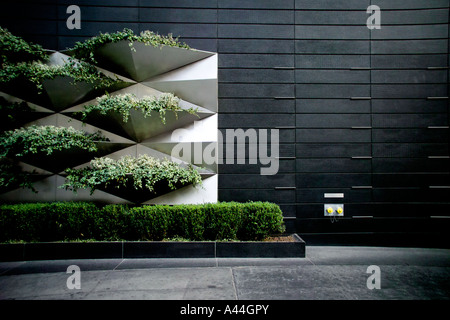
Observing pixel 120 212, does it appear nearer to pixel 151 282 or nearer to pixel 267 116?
pixel 151 282

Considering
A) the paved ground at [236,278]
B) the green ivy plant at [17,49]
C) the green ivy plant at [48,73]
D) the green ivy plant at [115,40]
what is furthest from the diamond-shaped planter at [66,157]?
the green ivy plant at [17,49]

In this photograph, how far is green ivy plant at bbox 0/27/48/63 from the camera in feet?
19.0

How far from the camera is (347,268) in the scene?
15.7 feet

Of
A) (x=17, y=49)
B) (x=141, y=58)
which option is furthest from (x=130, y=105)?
(x=17, y=49)

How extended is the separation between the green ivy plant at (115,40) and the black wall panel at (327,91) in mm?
625

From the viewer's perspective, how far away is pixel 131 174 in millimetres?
5414

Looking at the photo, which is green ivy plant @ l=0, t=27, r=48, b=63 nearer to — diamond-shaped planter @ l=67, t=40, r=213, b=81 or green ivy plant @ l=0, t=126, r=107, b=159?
diamond-shaped planter @ l=67, t=40, r=213, b=81

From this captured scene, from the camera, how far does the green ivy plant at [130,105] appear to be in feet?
18.0

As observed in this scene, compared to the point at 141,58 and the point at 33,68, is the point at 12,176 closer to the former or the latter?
the point at 33,68

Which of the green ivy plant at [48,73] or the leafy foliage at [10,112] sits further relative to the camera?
the leafy foliage at [10,112]

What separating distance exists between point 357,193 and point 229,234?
11.4 feet

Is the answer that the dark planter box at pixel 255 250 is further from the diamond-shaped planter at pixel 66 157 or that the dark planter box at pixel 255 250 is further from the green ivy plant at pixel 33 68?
the green ivy plant at pixel 33 68

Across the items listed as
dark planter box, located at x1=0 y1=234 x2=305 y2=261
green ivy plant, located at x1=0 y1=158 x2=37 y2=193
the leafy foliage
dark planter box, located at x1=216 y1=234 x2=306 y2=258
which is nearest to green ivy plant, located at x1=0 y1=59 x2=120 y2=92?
the leafy foliage
